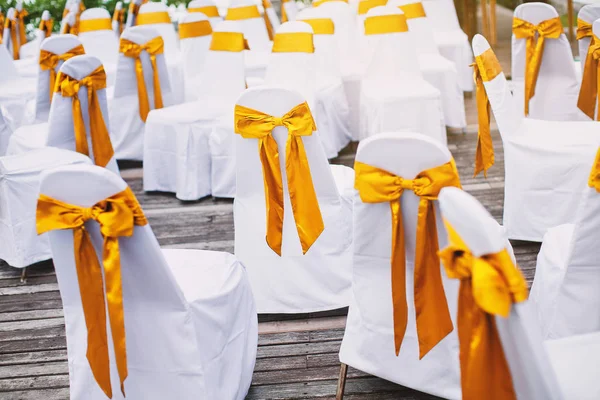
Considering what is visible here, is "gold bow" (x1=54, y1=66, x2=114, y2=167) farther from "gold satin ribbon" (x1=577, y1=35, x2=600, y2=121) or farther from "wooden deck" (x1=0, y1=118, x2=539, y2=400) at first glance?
"gold satin ribbon" (x1=577, y1=35, x2=600, y2=121)

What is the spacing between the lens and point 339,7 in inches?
237

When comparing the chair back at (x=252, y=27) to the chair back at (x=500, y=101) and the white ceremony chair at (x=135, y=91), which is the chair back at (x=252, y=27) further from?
the chair back at (x=500, y=101)

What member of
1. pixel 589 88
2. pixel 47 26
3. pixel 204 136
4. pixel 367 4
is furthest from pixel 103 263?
pixel 47 26

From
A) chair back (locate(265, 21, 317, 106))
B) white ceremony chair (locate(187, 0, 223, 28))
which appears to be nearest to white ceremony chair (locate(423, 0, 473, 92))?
white ceremony chair (locate(187, 0, 223, 28))

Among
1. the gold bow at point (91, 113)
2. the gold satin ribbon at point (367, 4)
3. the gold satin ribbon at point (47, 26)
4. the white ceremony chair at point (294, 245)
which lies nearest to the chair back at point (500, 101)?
the white ceremony chair at point (294, 245)

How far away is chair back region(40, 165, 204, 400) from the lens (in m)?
2.11

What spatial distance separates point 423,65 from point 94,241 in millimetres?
3893

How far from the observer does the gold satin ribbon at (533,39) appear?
4.33m

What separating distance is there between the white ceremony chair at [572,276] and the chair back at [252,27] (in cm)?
452

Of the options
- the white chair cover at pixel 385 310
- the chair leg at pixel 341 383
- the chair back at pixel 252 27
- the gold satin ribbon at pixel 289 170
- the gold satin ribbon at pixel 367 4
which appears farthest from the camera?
the chair back at pixel 252 27

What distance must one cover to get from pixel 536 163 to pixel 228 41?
7.39ft

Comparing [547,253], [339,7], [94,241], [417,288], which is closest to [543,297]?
[547,253]

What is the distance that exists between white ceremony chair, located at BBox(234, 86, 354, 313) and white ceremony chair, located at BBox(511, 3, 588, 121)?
189 centimetres

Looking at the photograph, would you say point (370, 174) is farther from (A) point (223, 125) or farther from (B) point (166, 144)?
(B) point (166, 144)
